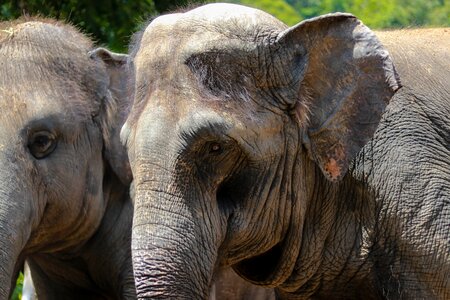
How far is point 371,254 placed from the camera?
5484mm

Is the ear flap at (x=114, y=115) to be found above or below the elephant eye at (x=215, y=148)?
above

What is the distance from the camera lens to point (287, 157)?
208 inches

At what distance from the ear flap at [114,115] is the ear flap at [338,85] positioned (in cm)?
191

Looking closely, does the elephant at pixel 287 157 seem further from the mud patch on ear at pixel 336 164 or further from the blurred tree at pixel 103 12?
the blurred tree at pixel 103 12

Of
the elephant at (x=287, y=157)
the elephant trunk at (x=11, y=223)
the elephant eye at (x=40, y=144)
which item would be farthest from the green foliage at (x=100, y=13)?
the elephant at (x=287, y=157)

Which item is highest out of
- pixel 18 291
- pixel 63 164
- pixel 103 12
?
pixel 103 12

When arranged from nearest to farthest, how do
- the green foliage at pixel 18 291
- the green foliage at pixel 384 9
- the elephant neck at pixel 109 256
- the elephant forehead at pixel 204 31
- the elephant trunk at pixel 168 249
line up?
the elephant trunk at pixel 168 249, the elephant forehead at pixel 204 31, the elephant neck at pixel 109 256, the green foliage at pixel 18 291, the green foliage at pixel 384 9

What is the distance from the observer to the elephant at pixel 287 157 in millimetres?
4953

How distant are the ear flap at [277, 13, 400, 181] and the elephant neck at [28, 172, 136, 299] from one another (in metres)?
2.06

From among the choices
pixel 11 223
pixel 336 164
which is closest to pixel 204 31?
pixel 336 164

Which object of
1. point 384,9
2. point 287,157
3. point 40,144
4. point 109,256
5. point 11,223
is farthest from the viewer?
point 384,9

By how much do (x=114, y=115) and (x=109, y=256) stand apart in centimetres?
67

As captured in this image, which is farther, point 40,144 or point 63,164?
point 63,164

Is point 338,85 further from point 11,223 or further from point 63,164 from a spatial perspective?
point 63,164
